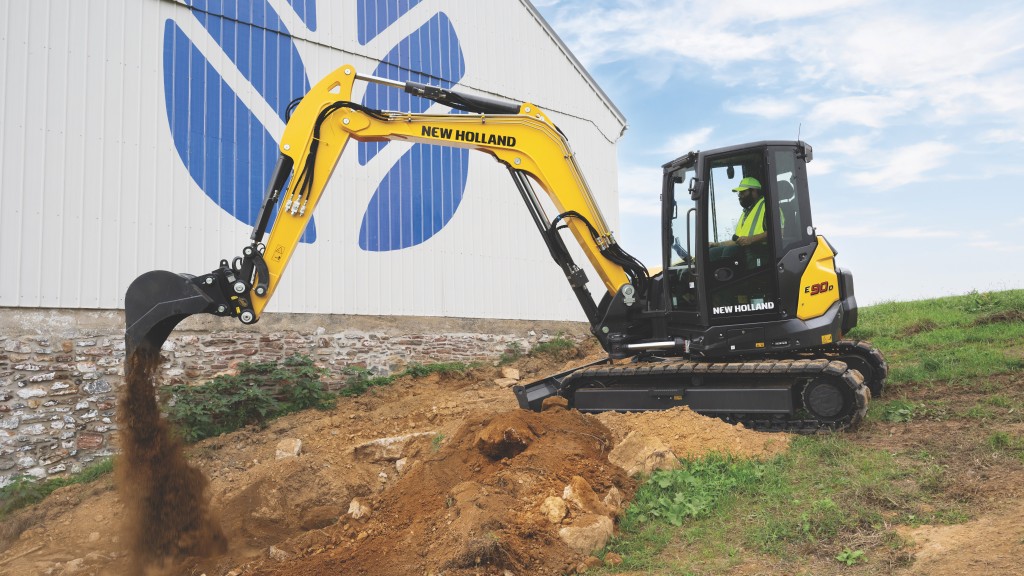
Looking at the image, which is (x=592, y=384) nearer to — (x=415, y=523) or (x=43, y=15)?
(x=415, y=523)

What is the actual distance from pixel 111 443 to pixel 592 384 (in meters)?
6.16

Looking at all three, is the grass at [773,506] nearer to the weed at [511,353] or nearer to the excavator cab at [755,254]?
the excavator cab at [755,254]

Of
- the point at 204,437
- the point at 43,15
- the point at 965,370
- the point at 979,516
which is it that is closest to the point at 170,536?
the point at 204,437

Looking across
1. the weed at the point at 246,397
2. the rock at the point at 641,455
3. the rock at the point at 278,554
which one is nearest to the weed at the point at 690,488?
the rock at the point at 641,455

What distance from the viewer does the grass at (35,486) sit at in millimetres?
8586

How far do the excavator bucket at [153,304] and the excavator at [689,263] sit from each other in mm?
1080

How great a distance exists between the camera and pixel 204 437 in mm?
10008

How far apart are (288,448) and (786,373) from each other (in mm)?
5860

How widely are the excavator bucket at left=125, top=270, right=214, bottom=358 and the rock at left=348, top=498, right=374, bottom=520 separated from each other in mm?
2211

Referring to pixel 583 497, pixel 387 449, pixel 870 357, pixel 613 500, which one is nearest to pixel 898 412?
pixel 870 357

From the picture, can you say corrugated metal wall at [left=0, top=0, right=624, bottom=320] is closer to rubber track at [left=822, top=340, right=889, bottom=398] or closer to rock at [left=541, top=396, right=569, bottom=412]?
rock at [left=541, top=396, right=569, bottom=412]

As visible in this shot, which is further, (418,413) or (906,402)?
(418,413)

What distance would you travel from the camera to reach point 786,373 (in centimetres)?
789

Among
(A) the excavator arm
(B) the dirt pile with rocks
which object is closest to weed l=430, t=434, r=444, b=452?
(B) the dirt pile with rocks
